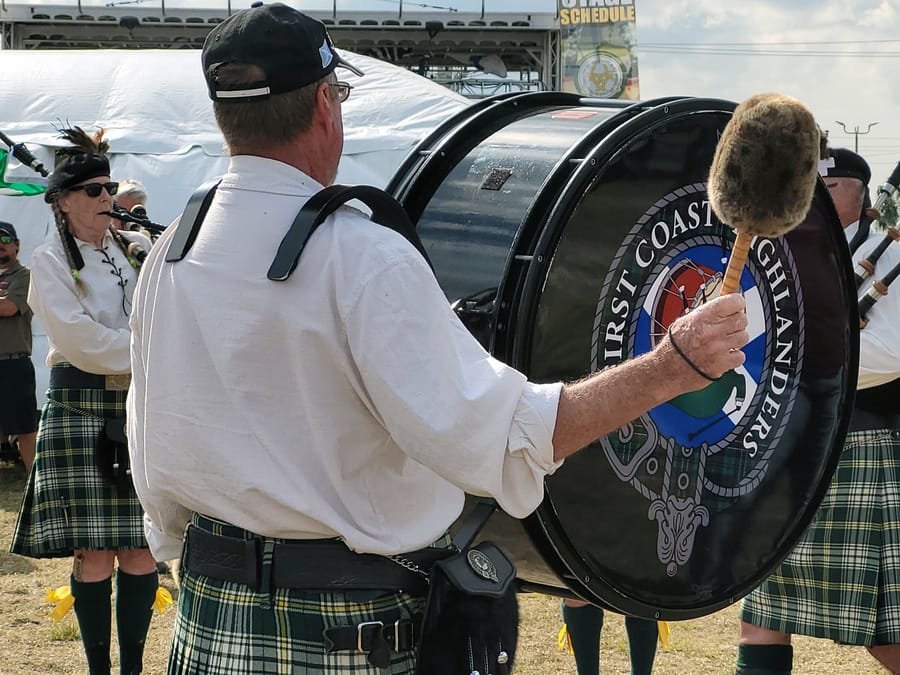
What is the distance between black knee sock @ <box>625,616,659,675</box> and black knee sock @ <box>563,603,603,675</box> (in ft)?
0.33

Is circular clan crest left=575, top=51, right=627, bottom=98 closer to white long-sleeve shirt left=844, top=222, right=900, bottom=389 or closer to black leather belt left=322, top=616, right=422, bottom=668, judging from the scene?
white long-sleeve shirt left=844, top=222, right=900, bottom=389

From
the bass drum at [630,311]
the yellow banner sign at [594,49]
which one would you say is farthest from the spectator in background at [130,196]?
the yellow banner sign at [594,49]

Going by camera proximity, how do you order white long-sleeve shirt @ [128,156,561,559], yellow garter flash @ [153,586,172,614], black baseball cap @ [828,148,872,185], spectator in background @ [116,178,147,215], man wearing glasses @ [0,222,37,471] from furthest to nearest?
man wearing glasses @ [0,222,37,471] → spectator in background @ [116,178,147,215] → yellow garter flash @ [153,586,172,614] → black baseball cap @ [828,148,872,185] → white long-sleeve shirt @ [128,156,561,559]

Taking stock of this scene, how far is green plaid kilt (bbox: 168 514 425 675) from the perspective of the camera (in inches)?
63.6

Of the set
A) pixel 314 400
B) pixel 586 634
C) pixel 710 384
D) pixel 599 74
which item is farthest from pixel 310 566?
pixel 599 74

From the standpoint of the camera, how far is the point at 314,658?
1616 mm

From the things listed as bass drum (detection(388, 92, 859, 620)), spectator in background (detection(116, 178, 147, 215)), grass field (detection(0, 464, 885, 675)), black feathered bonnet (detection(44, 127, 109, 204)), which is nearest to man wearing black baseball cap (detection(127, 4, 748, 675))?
bass drum (detection(388, 92, 859, 620))

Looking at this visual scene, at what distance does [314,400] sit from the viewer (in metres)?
1.51

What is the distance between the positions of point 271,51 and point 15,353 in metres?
5.83

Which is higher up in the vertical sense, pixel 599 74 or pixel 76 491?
pixel 76 491

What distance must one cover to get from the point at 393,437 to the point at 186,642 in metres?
0.52

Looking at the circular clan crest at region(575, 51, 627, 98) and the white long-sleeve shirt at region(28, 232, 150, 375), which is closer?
the white long-sleeve shirt at region(28, 232, 150, 375)

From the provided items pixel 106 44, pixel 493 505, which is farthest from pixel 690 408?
pixel 106 44

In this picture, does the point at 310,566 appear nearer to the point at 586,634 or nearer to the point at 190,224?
the point at 190,224
